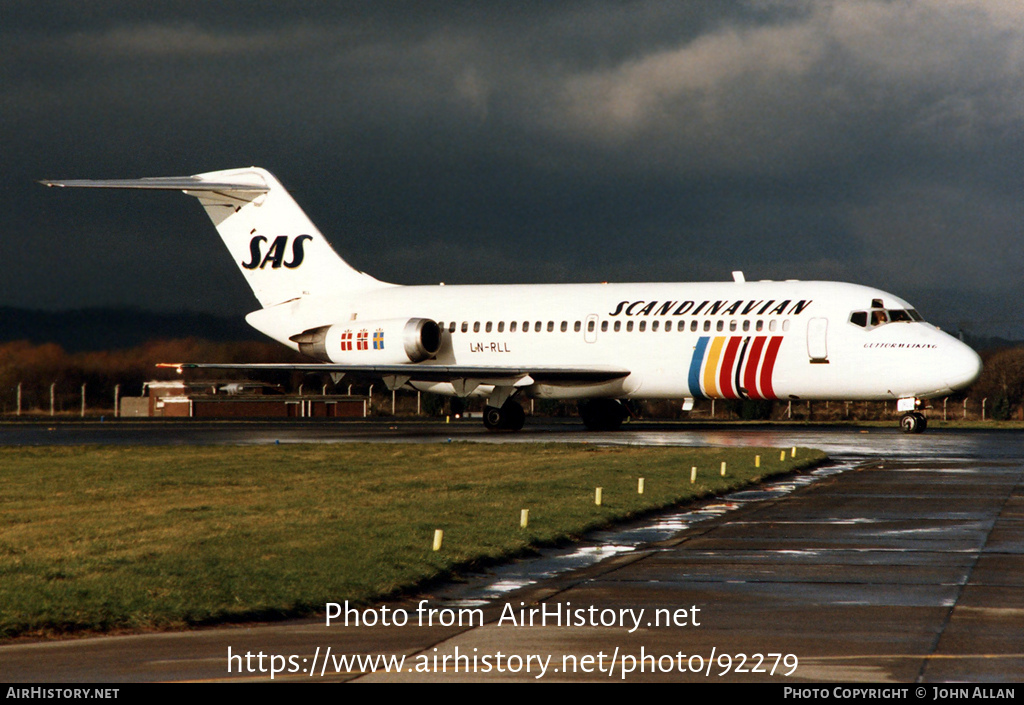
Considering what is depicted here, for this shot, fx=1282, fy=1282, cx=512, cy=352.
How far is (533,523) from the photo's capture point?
53.4ft

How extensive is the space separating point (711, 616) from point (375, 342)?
34.7 meters

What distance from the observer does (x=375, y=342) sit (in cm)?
4425

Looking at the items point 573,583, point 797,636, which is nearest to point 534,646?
point 797,636

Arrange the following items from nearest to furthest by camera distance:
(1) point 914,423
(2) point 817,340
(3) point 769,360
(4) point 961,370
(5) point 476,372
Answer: (4) point 961,370
(2) point 817,340
(3) point 769,360
(1) point 914,423
(5) point 476,372

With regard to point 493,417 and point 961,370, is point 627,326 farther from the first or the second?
point 961,370

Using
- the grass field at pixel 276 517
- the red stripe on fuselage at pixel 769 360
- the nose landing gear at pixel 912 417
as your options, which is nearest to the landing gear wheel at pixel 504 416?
the red stripe on fuselage at pixel 769 360

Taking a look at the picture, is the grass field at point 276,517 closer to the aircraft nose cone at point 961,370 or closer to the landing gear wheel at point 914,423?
the aircraft nose cone at point 961,370

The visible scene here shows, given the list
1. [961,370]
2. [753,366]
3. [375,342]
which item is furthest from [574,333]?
[961,370]

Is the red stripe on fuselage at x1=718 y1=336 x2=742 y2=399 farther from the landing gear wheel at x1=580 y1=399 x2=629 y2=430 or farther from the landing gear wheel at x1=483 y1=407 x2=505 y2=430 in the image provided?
the landing gear wheel at x1=483 y1=407 x2=505 y2=430

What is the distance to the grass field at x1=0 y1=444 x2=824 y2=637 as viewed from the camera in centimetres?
1110

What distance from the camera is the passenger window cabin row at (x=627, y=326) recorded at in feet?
126

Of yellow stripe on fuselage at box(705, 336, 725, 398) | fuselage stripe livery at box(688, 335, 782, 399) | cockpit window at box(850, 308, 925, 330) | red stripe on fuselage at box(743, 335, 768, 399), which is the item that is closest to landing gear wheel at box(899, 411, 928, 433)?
cockpit window at box(850, 308, 925, 330)

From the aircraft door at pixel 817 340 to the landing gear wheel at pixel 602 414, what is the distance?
316 inches

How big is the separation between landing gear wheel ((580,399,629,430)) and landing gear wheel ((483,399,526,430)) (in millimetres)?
2638
